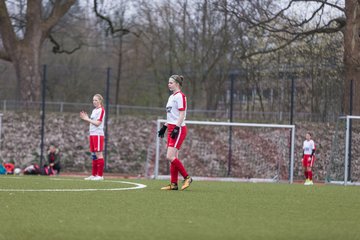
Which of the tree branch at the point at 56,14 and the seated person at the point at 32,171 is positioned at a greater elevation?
the tree branch at the point at 56,14

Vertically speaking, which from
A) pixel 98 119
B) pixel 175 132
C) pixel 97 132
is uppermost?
pixel 98 119

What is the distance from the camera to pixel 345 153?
2247 cm

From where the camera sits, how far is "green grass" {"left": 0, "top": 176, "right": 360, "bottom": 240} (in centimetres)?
704

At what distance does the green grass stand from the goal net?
10.9 metres

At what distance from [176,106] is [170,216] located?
193 inches

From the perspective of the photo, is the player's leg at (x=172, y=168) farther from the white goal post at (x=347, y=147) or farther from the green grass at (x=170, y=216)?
the white goal post at (x=347, y=147)

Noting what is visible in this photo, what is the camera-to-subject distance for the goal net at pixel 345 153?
22.8 metres

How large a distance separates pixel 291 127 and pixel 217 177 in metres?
2.65

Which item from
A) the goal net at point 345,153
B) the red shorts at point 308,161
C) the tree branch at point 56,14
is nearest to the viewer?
the goal net at point 345,153

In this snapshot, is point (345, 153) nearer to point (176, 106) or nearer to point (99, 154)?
point (99, 154)

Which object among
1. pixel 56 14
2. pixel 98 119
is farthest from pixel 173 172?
pixel 56 14

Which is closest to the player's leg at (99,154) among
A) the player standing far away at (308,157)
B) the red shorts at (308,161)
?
the player standing far away at (308,157)

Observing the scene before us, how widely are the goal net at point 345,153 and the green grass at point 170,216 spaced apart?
10862 mm

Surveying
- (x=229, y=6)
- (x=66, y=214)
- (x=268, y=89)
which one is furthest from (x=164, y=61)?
(x=66, y=214)
